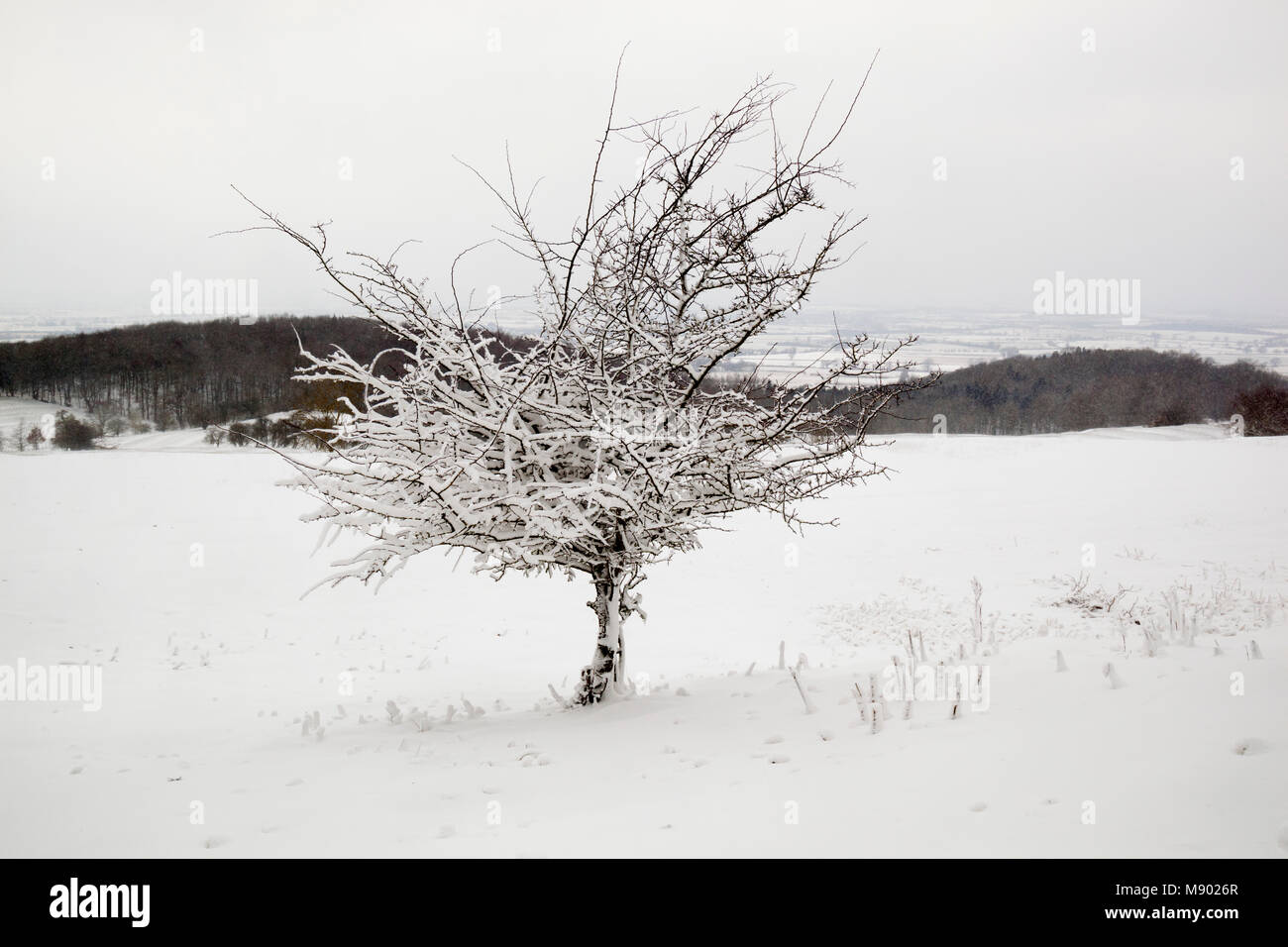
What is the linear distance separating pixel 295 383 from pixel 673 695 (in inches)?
1158

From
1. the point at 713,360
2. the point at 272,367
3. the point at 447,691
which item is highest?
the point at 272,367

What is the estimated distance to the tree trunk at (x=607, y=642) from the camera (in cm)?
702

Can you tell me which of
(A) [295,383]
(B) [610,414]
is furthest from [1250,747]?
(A) [295,383]

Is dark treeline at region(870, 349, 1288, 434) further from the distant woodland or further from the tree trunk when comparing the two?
the tree trunk

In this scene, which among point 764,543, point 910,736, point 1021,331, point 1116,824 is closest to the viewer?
point 1116,824

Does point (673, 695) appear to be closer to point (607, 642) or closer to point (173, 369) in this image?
point (607, 642)

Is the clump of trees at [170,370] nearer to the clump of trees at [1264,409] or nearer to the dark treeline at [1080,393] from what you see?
the dark treeline at [1080,393]

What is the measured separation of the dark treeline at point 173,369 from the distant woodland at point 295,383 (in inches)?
2.7

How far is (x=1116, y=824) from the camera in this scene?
3137 millimetres

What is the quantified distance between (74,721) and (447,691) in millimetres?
4269

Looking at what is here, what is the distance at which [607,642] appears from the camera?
714 centimetres

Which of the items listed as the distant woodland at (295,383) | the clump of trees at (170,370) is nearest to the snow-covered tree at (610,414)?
the distant woodland at (295,383)
